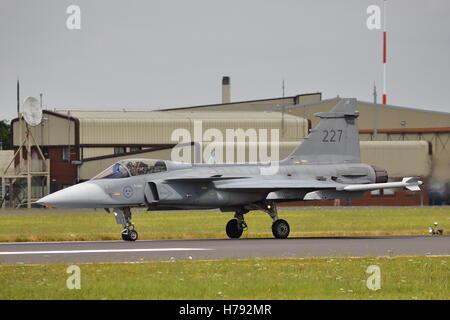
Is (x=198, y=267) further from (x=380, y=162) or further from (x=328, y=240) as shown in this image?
(x=380, y=162)

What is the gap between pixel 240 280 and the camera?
17.7m

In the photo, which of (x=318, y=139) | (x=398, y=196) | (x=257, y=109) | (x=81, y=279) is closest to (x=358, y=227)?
(x=318, y=139)

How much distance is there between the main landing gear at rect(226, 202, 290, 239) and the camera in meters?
31.4

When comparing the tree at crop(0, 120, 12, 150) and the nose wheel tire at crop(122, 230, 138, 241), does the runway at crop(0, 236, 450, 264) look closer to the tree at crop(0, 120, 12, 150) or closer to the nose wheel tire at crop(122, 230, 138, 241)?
the nose wheel tire at crop(122, 230, 138, 241)

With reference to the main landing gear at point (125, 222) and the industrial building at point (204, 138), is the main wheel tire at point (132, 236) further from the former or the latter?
the industrial building at point (204, 138)

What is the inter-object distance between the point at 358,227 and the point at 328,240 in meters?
11.6

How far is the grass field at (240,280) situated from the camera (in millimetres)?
15852

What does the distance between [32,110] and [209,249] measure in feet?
124

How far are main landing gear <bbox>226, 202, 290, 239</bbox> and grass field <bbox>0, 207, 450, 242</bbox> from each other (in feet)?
5.89

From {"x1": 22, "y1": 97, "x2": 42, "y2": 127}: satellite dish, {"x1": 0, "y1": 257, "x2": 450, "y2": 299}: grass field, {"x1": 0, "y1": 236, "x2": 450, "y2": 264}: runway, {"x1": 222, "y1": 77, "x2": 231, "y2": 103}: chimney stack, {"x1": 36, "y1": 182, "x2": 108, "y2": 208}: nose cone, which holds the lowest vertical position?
{"x1": 0, "y1": 236, "x2": 450, "y2": 264}: runway

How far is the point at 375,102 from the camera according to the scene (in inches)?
3302

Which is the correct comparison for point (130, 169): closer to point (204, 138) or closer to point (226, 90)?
point (204, 138)

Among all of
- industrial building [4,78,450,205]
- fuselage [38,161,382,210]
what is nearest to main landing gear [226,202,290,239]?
fuselage [38,161,382,210]
